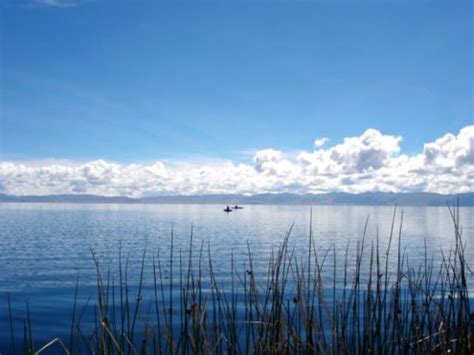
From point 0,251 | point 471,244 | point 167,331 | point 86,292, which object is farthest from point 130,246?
point 167,331

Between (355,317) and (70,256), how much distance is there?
2218 centimetres

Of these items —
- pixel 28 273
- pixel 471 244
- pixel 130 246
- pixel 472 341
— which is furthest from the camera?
pixel 471 244

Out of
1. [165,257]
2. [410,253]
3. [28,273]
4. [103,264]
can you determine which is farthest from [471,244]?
[28,273]

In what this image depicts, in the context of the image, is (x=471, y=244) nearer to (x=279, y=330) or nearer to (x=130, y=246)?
(x=130, y=246)

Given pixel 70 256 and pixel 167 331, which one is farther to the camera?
pixel 70 256

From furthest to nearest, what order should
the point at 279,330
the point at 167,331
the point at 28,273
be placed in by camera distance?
1. the point at 28,273
2. the point at 279,330
3. the point at 167,331

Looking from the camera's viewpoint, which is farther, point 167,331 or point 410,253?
point 410,253

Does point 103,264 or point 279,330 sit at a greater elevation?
point 279,330

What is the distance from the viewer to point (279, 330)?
515 centimetres

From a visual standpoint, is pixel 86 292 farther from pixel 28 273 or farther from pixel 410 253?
pixel 410 253

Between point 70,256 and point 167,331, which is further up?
point 167,331

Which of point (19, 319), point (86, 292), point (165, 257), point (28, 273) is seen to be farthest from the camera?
point (165, 257)

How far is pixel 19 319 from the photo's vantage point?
12727mm

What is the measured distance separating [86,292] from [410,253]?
19.5m
